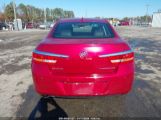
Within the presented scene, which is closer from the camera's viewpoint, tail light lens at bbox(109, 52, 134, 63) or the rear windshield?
tail light lens at bbox(109, 52, 134, 63)

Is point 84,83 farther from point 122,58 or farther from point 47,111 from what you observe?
point 47,111

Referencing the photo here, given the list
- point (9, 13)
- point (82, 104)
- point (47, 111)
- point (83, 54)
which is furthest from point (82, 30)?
point (9, 13)

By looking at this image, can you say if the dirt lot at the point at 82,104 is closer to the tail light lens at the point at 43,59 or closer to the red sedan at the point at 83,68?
the red sedan at the point at 83,68

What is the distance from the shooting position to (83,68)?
3188mm

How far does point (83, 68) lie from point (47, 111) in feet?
3.80

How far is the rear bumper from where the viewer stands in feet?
10.5

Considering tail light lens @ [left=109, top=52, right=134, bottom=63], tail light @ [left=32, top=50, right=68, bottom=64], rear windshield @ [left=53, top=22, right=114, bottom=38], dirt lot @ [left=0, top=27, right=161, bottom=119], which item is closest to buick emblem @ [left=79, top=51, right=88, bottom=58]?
tail light @ [left=32, top=50, right=68, bottom=64]

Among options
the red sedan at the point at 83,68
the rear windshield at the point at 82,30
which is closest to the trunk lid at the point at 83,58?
the red sedan at the point at 83,68

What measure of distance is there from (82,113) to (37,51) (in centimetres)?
134

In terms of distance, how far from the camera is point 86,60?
3.16 metres

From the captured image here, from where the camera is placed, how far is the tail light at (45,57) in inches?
126

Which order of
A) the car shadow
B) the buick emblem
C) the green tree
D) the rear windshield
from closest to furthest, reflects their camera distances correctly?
the buick emblem < the car shadow < the rear windshield < the green tree

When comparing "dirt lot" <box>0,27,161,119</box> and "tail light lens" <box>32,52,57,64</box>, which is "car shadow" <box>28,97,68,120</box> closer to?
"dirt lot" <box>0,27,161,119</box>

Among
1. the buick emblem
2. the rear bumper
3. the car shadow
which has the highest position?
the buick emblem
